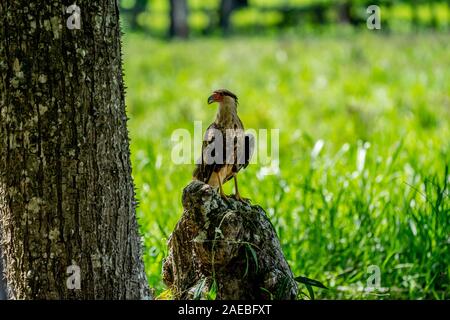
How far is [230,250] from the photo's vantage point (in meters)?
3.63

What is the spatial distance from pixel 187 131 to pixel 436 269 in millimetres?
4682

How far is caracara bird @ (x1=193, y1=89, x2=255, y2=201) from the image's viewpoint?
145 inches

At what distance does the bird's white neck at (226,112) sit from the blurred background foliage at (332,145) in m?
1.21

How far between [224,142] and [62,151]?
28.9 inches

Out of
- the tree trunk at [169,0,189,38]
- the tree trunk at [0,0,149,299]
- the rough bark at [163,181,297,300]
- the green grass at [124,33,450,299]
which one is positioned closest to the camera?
the tree trunk at [0,0,149,299]

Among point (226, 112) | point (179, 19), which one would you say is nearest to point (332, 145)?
point (226, 112)

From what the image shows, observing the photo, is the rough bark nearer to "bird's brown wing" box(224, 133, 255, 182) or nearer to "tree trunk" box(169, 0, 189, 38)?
"bird's brown wing" box(224, 133, 255, 182)

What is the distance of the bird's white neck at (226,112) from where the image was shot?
3666mm

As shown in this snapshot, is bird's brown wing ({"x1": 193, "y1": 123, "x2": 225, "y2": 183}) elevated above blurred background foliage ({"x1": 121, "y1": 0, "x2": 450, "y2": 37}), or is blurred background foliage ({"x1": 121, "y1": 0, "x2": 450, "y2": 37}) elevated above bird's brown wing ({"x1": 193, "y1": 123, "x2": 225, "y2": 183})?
blurred background foliage ({"x1": 121, "y1": 0, "x2": 450, "y2": 37})

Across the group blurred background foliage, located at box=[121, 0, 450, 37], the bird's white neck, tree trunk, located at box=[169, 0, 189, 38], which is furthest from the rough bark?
tree trunk, located at box=[169, 0, 189, 38]

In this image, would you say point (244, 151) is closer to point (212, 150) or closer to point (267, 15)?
point (212, 150)

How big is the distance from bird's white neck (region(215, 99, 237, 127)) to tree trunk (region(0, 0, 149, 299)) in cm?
43

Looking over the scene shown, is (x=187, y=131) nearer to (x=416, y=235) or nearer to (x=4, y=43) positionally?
(x=416, y=235)

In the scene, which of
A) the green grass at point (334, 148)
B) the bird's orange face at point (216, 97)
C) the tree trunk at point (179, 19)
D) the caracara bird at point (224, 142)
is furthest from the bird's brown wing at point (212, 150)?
the tree trunk at point (179, 19)
